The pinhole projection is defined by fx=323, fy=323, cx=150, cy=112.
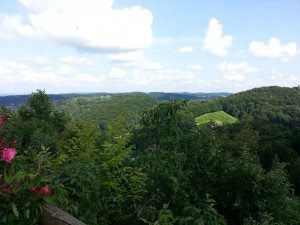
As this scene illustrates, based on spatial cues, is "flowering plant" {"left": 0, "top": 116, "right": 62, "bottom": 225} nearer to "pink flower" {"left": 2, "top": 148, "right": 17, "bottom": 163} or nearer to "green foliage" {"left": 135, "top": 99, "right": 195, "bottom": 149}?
"pink flower" {"left": 2, "top": 148, "right": 17, "bottom": 163}

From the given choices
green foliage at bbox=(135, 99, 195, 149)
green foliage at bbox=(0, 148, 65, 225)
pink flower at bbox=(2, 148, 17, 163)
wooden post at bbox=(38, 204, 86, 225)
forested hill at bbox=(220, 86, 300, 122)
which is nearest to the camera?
wooden post at bbox=(38, 204, 86, 225)

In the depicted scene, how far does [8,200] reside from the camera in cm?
187

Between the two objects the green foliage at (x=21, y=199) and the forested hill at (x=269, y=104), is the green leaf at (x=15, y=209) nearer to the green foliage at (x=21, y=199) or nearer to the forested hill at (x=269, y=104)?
the green foliage at (x=21, y=199)

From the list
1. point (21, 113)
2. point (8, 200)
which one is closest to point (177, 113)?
point (8, 200)

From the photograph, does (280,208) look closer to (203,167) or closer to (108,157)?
(203,167)

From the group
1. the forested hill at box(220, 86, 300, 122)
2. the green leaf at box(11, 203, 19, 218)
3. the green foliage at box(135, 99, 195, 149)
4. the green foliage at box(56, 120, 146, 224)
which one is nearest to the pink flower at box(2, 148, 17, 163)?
the green leaf at box(11, 203, 19, 218)

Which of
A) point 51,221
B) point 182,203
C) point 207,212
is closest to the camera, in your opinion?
point 51,221

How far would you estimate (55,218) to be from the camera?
1.74m

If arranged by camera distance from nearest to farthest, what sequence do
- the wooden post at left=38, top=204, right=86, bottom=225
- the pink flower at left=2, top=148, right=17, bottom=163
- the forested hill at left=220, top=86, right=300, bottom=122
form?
the wooden post at left=38, top=204, right=86, bottom=225 → the pink flower at left=2, top=148, right=17, bottom=163 → the forested hill at left=220, top=86, right=300, bottom=122

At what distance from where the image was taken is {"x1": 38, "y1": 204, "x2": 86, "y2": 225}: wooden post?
1.68 m

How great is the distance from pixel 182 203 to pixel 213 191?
1208 millimetres

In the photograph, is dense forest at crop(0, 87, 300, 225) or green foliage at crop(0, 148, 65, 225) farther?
dense forest at crop(0, 87, 300, 225)

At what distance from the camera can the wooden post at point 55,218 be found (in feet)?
5.50

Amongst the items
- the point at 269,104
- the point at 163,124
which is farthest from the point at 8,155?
the point at 269,104
